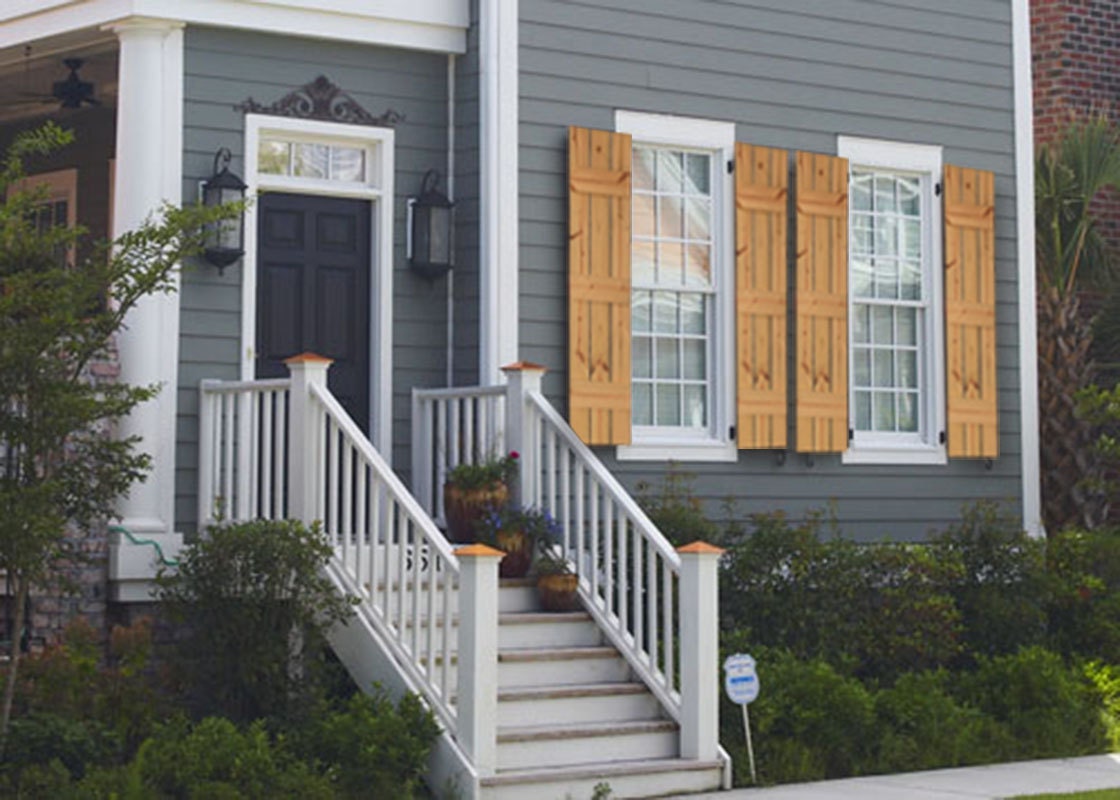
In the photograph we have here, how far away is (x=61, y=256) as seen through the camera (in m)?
14.4

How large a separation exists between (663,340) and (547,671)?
3.05m

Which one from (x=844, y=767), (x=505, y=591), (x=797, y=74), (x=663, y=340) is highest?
(x=797, y=74)

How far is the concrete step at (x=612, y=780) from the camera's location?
9.66 meters

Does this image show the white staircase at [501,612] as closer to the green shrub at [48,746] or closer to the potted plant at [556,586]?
the potted plant at [556,586]

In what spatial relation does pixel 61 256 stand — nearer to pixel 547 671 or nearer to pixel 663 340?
pixel 663 340

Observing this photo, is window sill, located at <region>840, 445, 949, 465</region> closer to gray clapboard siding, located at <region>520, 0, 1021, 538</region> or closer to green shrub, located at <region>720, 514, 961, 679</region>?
gray clapboard siding, located at <region>520, 0, 1021, 538</region>

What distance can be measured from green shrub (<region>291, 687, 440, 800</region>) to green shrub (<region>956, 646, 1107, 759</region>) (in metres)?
3.93

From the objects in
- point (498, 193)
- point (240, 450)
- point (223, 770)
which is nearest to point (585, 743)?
point (223, 770)

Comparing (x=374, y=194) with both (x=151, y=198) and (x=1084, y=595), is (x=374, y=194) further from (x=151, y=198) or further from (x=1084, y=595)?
(x=1084, y=595)

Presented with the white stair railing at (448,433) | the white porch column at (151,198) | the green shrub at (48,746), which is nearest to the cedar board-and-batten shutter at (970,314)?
the white stair railing at (448,433)

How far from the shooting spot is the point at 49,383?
9055 millimetres

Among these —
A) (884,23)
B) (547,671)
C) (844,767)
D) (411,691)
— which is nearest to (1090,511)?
(884,23)

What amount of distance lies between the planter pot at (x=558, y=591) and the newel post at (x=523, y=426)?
54 centimetres

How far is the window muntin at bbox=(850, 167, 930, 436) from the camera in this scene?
1389cm
